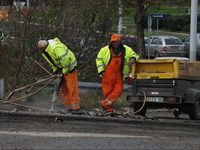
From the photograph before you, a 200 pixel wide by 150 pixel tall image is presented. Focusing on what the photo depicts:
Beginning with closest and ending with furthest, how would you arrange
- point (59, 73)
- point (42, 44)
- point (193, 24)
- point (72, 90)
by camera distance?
point (42, 44) < point (72, 90) < point (59, 73) < point (193, 24)

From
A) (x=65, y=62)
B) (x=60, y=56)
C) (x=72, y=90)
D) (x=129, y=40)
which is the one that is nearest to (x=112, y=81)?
(x=72, y=90)

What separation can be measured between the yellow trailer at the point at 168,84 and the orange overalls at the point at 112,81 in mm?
486

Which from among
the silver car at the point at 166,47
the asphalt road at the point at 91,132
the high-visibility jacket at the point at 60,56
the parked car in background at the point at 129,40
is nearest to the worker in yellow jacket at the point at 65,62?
the high-visibility jacket at the point at 60,56

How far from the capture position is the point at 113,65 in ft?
46.6

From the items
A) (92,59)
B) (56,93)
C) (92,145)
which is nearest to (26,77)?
(92,59)

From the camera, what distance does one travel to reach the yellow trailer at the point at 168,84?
1413 cm

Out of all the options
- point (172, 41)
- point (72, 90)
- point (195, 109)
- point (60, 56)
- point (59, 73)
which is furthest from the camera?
point (172, 41)

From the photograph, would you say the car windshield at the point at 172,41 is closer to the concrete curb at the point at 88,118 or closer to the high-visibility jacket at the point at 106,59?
the high-visibility jacket at the point at 106,59

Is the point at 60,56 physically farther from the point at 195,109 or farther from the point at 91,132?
the point at 195,109

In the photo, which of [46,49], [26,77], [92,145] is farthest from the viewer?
[26,77]

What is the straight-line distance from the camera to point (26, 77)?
16828mm

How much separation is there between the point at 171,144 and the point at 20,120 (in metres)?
3.44

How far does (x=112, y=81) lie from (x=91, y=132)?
3.59 m

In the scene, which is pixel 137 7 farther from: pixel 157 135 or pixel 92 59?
pixel 157 135
